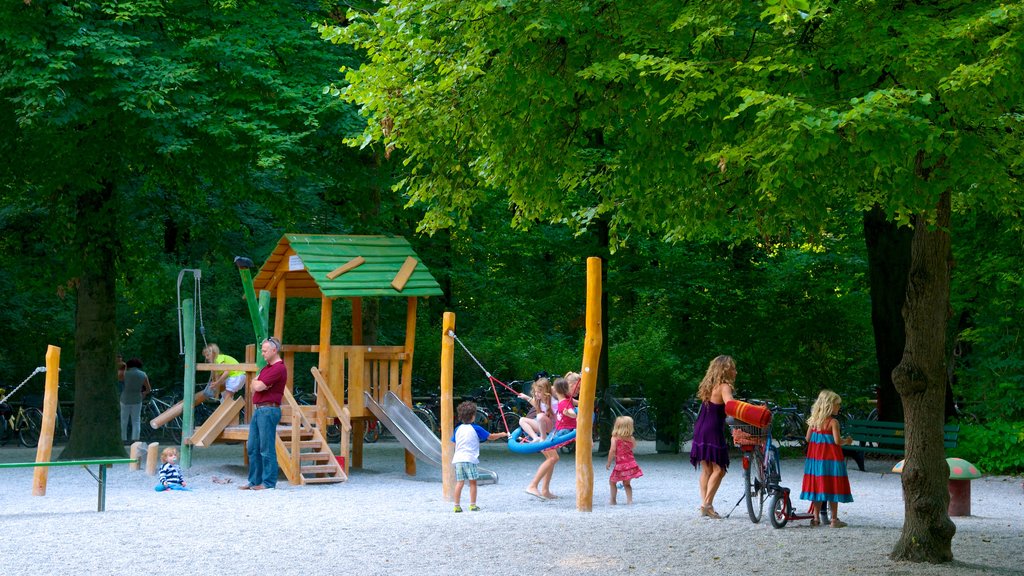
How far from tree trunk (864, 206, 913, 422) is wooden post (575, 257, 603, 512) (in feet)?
27.4

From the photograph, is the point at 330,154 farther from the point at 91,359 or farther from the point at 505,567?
the point at 505,567

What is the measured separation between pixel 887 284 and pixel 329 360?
9.01 meters

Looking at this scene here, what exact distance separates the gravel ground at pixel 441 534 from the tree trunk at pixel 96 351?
241 centimetres

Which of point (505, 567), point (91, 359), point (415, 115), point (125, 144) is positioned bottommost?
point (505, 567)

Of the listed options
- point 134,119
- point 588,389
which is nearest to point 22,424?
point 134,119

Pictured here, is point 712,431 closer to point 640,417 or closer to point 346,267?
point 346,267

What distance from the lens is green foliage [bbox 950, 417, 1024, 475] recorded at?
17.5 m

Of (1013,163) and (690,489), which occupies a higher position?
(1013,163)

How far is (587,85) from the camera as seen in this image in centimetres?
907

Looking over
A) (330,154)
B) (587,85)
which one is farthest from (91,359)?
(587,85)

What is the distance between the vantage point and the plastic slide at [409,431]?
54.6ft

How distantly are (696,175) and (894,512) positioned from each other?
200 inches

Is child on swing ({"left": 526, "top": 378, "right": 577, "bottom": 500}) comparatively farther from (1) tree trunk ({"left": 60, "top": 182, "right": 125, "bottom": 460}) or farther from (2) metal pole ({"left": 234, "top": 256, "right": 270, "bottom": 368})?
(1) tree trunk ({"left": 60, "top": 182, "right": 125, "bottom": 460})

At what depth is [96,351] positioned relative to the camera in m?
18.6
